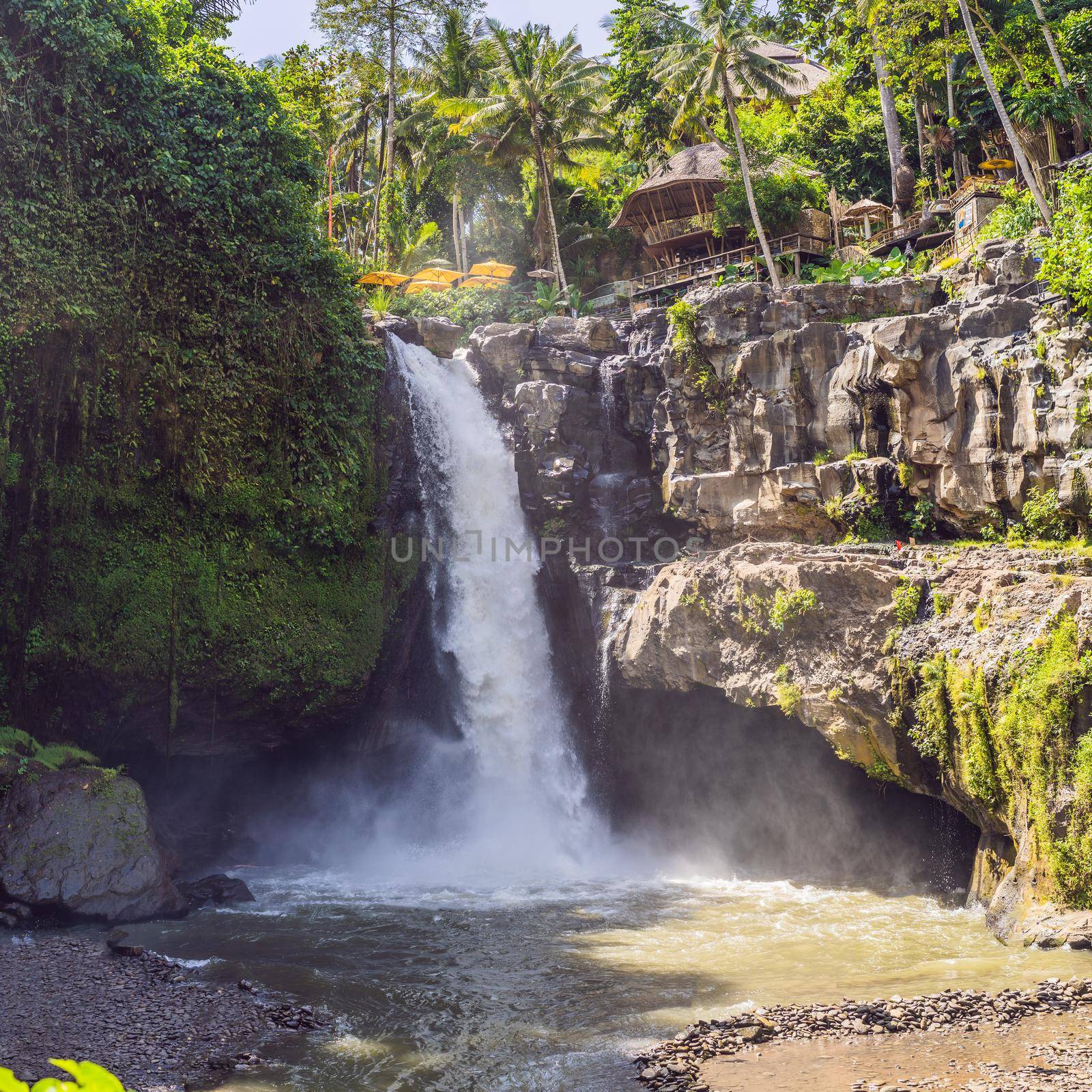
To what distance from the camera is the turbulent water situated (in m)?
10.6

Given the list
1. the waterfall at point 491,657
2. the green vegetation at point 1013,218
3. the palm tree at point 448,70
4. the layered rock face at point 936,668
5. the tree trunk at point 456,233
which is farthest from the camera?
the tree trunk at point 456,233

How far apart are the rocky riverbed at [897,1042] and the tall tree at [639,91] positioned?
34.3 metres

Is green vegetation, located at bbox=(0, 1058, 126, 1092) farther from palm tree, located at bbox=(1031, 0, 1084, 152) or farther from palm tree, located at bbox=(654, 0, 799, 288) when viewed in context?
palm tree, located at bbox=(1031, 0, 1084, 152)

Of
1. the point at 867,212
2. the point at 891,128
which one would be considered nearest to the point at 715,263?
the point at 867,212

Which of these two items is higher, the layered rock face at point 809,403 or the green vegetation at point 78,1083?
the layered rock face at point 809,403

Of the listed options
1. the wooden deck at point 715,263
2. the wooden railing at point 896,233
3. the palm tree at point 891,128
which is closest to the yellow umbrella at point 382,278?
the wooden deck at point 715,263

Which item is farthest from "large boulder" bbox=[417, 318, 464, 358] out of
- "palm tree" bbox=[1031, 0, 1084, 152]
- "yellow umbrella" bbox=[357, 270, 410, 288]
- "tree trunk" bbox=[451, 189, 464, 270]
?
"tree trunk" bbox=[451, 189, 464, 270]

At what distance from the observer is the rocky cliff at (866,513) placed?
1310cm

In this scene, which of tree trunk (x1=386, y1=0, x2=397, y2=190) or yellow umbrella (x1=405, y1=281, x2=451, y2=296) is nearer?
yellow umbrella (x1=405, y1=281, x2=451, y2=296)

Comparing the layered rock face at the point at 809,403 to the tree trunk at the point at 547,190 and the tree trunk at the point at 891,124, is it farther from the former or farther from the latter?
the tree trunk at the point at 891,124

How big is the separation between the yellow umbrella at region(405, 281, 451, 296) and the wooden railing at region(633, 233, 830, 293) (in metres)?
7.85

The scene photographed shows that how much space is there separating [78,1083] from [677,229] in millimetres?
40084

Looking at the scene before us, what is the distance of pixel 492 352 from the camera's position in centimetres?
2458

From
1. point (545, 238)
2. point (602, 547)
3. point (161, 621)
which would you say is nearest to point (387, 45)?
point (545, 238)
